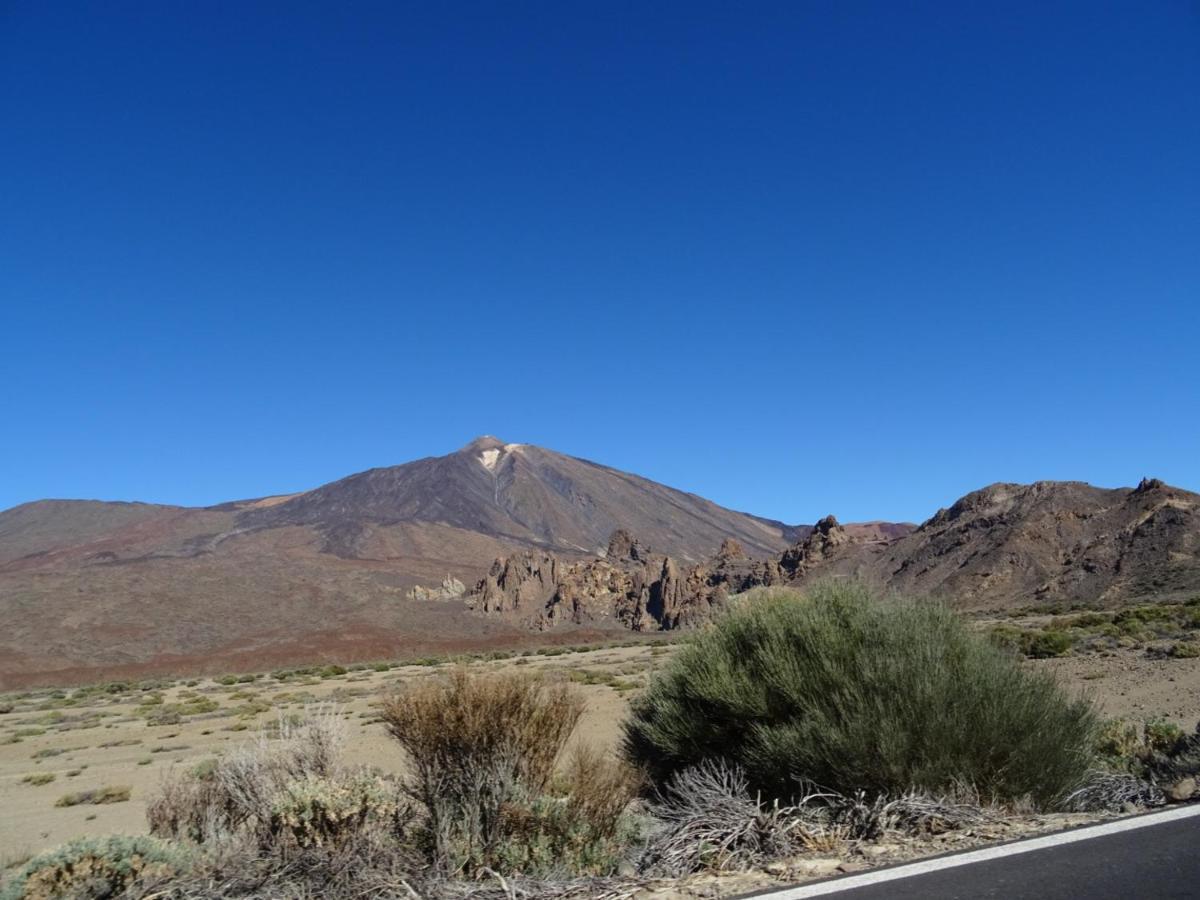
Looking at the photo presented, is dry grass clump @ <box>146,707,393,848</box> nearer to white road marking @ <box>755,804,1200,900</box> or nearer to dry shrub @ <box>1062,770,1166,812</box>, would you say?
white road marking @ <box>755,804,1200,900</box>

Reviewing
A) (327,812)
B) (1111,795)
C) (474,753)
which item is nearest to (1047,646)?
(1111,795)

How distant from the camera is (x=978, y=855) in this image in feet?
16.2

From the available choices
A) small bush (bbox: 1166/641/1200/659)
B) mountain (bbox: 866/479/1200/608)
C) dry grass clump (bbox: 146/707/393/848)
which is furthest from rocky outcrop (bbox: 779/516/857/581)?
dry grass clump (bbox: 146/707/393/848)

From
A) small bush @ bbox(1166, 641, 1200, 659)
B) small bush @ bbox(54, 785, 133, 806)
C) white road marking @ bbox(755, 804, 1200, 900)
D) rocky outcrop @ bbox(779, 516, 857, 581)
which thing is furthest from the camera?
rocky outcrop @ bbox(779, 516, 857, 581)

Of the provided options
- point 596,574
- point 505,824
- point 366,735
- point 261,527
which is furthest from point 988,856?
point 261,527

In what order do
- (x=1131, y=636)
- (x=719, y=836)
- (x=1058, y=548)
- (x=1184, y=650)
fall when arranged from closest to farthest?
1. (x=719, y=836)
2. (x=1184, y=650)
3. (x=1131, y=636)
4. (x=1058, y=548)

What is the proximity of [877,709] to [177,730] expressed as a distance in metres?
25.8

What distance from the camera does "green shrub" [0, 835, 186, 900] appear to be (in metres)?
5.29

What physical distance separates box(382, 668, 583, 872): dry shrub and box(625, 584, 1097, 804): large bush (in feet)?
7.25

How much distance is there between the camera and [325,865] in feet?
16.3

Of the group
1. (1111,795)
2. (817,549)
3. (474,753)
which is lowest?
(1111,795)

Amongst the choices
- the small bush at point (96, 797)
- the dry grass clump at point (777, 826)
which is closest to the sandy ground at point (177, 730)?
the small bush at point (96, 797)

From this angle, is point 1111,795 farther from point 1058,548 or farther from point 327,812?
point 1058,548

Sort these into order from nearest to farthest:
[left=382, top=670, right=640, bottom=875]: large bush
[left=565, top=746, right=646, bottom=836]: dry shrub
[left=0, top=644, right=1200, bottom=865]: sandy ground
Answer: [left=382, top=670, right=640, bottom=875]: large bush < [left=565, top=746, right=646, bottom=836]: dry shrub < [left=0, top=644, right=1200, bottom=865]: sandy ground
